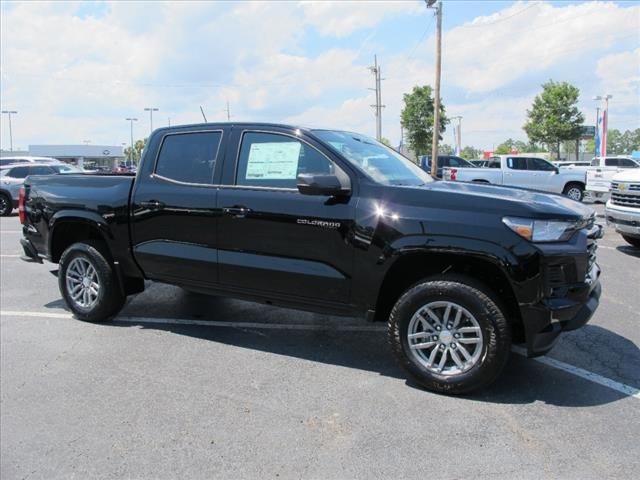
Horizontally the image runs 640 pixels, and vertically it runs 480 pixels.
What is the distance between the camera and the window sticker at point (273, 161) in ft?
14.0

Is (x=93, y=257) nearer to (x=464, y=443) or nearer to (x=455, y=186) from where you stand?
(x=455, y=186)

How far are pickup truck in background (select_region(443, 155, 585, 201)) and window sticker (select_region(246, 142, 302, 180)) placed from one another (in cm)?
1559

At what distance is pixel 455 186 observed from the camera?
423 cm

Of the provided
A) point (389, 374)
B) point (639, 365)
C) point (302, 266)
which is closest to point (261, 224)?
point (302, 266)

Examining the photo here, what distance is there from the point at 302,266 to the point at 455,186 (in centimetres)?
139

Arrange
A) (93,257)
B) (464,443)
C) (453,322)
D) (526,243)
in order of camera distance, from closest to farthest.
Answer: (464,443) → (526,243) → (453,322) → (93,257)

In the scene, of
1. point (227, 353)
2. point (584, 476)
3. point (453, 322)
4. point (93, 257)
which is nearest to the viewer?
point (584, 476)

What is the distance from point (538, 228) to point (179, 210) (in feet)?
9.70

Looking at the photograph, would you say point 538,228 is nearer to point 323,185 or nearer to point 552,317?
point 552,317

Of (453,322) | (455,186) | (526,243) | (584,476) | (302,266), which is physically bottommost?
(584,476)

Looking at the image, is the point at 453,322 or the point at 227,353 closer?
the point at 453,322

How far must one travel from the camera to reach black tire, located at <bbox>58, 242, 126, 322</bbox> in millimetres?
5242

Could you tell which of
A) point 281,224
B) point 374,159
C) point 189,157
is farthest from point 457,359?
point 189,157

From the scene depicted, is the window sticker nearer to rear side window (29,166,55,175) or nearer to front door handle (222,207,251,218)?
front door handle (222,207,251,218)
